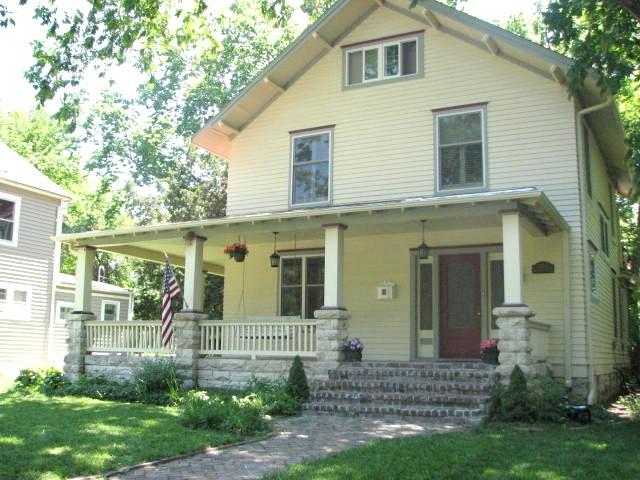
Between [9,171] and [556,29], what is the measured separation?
16.5 metres

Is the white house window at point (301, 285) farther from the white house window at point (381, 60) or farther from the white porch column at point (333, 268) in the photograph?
the white house window at point (381, 60)

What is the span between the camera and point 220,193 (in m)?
26.5

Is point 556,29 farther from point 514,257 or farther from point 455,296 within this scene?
point 455,296

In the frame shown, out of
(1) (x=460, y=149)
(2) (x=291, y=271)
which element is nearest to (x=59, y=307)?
(2) (x=291, y=271)

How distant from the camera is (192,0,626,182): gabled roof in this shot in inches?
483

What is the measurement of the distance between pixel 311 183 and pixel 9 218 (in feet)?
35.1

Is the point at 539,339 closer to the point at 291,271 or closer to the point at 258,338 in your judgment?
the point at 258,338

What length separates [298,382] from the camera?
10.7m

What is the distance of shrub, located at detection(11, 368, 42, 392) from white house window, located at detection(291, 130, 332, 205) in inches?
253

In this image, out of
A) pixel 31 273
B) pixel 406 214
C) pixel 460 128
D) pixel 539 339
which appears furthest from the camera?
pixel 31 273

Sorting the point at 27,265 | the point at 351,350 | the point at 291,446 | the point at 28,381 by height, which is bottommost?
the point at 291,446

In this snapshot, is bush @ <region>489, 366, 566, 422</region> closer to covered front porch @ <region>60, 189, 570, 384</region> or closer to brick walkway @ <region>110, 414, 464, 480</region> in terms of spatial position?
covered front porch @ <region>60, 189, 570, 384</region>

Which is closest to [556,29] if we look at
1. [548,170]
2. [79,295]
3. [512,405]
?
[548,170]

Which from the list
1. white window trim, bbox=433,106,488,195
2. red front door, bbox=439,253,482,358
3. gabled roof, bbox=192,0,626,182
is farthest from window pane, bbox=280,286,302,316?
gabled roof, bbox=192,0,626,182
